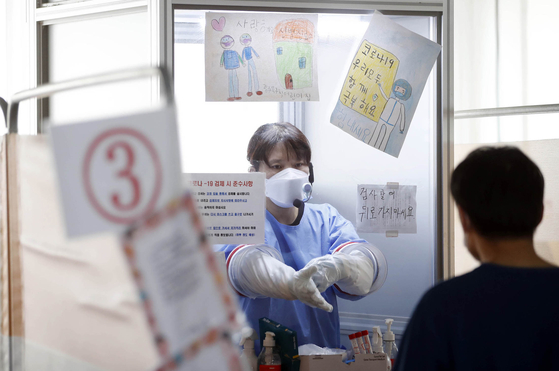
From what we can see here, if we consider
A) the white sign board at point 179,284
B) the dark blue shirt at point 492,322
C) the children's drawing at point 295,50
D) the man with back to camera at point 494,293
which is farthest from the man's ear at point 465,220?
the children's drawing at point 295,50

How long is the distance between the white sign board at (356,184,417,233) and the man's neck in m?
0.81

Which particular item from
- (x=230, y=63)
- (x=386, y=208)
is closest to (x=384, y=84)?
(x=386, y=208)

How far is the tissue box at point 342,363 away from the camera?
1490 mm

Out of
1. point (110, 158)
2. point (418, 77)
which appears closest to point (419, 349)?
point (110, 158)

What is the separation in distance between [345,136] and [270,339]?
0.74m

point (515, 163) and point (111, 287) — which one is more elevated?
point (515, 163)

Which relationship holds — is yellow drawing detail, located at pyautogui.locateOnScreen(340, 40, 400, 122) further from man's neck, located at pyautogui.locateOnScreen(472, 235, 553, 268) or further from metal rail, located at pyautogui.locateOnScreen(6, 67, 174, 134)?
metal rail, located at pyautogui.locateOnScreen(6, 67, 174, 134)

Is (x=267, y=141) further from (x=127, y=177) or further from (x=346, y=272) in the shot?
(x=127, y=177)

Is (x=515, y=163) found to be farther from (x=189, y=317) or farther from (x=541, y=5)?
(x=541, y=5)

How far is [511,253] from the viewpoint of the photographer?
32.2 inches

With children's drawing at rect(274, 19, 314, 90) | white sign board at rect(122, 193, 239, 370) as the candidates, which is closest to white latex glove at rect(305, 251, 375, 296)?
children's drawing at rect(274, 19, 314, 90)

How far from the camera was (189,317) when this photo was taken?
43 centimetres

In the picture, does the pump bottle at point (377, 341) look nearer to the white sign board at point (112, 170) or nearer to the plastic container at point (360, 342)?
the plastic container at point (360, 342)

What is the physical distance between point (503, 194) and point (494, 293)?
19cm
